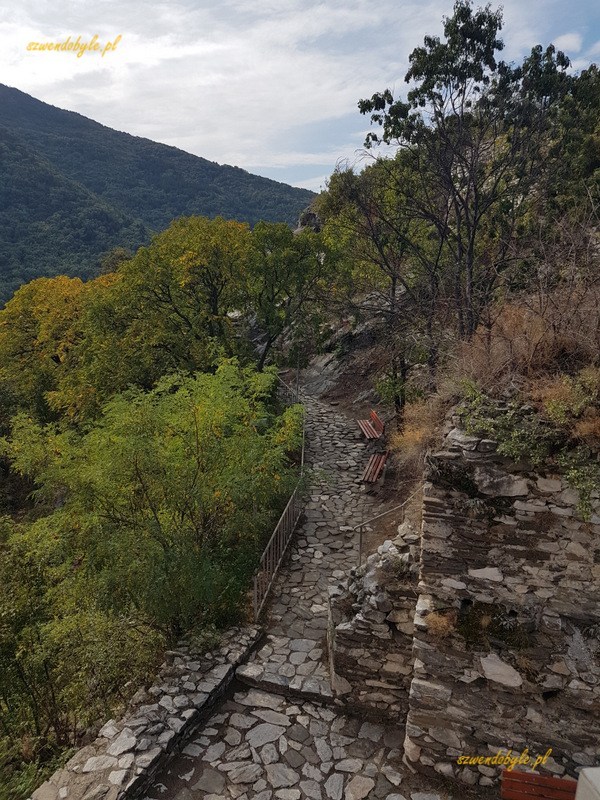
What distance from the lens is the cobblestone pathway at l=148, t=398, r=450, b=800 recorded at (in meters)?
4.89

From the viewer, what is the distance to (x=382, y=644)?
577cm

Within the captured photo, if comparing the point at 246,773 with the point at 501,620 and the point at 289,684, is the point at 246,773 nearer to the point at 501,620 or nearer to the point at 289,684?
the point at 289,684

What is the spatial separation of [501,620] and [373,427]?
9956mm

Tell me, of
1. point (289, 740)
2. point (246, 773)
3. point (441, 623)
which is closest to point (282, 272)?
point (441, 623)

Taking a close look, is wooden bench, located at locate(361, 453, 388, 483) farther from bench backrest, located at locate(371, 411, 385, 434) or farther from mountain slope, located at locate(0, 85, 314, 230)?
mountain slope, located at locate(0, 85, 314, 230)

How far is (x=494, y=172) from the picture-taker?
10219mm

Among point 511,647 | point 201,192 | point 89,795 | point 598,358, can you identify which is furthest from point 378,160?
point 201,192

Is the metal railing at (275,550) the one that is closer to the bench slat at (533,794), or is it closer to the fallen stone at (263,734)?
the fallen stone at (263,734)

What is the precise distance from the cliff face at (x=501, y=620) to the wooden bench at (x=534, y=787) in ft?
0.30

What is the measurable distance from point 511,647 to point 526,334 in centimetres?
332

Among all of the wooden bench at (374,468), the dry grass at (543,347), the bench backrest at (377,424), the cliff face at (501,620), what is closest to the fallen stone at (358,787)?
the cliff face at (501,620)

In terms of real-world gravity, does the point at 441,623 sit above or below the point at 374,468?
above

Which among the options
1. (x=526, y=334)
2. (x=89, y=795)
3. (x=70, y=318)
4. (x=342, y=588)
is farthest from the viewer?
(x=70, y=318)

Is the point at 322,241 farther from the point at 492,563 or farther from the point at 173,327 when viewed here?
the point at 492,563
